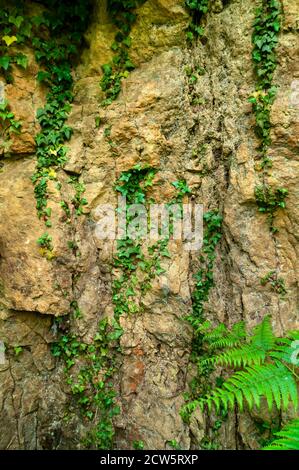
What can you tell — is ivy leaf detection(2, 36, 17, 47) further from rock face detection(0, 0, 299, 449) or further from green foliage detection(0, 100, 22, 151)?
green foliage detection(0, 100, 22, 151)

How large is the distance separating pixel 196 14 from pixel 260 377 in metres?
3.64

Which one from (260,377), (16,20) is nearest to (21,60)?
(16,20)

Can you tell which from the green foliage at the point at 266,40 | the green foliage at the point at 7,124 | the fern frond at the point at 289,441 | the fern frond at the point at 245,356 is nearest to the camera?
the fern frond at the point at 289,441

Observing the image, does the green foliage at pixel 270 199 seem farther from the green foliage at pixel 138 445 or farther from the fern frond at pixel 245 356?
the green foliage at pixel 138 445

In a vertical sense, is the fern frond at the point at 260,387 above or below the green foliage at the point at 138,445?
above

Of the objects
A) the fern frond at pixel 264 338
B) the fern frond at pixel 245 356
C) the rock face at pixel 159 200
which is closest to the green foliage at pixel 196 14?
the rock face at pixel 159 200

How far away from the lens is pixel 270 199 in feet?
9.82

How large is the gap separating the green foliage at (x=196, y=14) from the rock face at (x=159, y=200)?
0.25 feet

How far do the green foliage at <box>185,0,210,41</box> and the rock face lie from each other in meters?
0.08

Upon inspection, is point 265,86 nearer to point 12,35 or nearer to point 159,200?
point 159,200

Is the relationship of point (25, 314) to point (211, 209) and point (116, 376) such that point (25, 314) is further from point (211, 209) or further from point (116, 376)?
point (211, 209)

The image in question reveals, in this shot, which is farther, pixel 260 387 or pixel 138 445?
pixel 138 445

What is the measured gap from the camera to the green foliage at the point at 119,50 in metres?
3.32

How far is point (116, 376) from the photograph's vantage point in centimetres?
339
